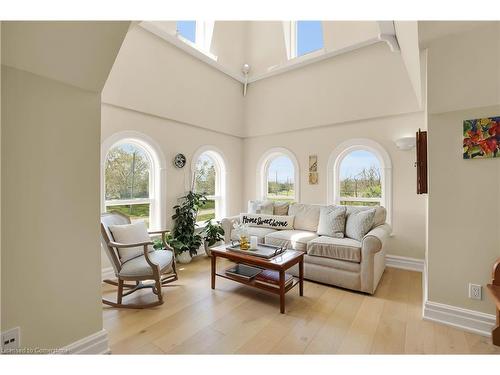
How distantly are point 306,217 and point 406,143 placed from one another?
186cm

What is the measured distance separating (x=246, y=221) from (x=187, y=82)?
8.92 feet

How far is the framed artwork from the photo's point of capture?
4.60m

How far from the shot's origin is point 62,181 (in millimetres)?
1528

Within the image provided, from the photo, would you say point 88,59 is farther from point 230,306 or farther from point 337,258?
point 337,258

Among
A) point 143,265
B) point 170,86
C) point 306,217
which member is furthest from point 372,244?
point 170,86

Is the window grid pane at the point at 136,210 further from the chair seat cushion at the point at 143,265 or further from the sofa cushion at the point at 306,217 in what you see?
the sofa cushion at the point at 306,217

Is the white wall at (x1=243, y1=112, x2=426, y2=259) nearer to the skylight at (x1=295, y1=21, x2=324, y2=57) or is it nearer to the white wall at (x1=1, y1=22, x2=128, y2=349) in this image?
the skylight at (x1=295, y1=21, x2=324, y2=57)

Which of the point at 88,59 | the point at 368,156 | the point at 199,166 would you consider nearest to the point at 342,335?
the point at 88,59

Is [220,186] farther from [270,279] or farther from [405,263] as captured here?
[405,263]

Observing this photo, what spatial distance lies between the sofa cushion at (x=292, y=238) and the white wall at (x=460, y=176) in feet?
4.72

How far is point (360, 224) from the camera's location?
10.5ft

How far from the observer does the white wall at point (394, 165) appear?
3699mm

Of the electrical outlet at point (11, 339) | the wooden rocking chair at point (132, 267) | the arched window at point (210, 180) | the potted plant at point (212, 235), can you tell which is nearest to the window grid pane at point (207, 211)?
the arched window at point (210, 180)

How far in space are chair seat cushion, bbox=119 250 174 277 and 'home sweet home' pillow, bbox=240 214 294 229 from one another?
1707 millimetres
